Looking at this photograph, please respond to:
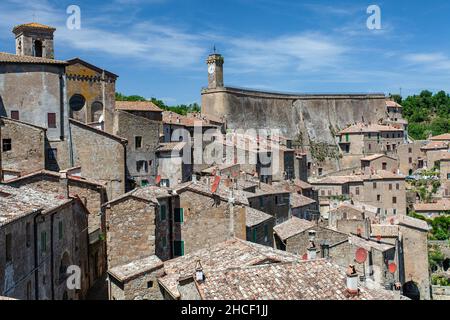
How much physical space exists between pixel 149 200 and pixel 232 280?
7.90m

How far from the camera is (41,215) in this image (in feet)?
55.0

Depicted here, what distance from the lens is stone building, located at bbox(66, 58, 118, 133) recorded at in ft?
119

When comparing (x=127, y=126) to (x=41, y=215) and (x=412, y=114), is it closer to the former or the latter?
(x=41, y=215)

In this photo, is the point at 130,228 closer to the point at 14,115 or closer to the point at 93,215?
the point at 93,215

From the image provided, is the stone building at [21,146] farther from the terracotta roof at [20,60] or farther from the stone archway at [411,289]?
the stone archway at [411,289]

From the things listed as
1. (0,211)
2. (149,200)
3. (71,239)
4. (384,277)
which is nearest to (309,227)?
(384,277)

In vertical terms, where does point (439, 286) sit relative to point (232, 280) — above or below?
below

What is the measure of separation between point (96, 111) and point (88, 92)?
4.67 ft

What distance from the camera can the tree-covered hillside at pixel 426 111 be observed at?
3853 inches

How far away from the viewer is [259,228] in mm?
25250

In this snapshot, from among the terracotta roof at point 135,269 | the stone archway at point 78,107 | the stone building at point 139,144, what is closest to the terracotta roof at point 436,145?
the stone building at point 139,144

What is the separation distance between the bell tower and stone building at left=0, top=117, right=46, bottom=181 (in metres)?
8.65

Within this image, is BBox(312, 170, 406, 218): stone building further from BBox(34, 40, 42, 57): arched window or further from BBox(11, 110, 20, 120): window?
BBox(11, 110, 20, 120): window

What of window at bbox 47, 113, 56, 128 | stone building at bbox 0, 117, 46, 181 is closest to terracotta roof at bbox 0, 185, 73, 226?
stone building at bbox 0, 117, 46, 181
